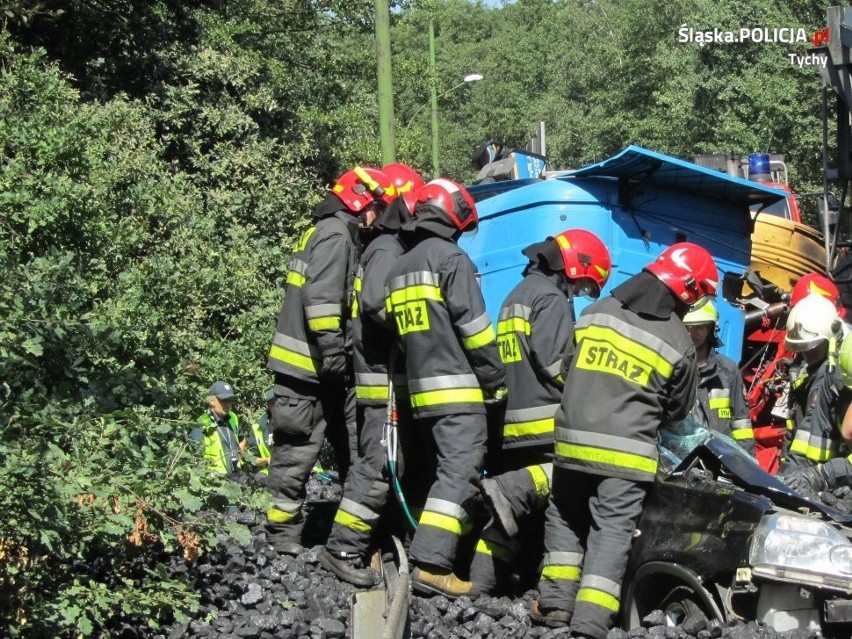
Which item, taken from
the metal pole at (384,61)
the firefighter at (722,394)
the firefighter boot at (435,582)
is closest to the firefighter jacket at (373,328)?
the firefighter boot at (435,582)

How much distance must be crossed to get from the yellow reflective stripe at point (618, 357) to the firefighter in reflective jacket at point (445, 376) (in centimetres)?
62

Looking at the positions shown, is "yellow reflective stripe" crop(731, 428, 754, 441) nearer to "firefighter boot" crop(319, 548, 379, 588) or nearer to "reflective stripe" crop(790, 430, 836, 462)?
"reflective stripe" crop(790, 430, 836, 462)

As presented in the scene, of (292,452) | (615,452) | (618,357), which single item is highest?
(618,357)

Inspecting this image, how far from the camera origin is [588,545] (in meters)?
5.39

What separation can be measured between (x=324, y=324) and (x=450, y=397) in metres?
1.00

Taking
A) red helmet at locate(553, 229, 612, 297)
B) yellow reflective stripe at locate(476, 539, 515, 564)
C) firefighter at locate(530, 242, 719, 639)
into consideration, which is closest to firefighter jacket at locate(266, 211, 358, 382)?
red helmet at locate(553, 229, 612, 297)

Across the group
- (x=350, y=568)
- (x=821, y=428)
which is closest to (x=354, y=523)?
(x=350, y=568)

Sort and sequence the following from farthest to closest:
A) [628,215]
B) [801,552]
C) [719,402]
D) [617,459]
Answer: [628,215]
[719,402]
[617,459]
[801,552]

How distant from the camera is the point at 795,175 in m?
26.6

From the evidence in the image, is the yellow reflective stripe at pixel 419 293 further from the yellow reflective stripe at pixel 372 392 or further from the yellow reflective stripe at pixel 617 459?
the yellow reflective stripe at pixel 617 459

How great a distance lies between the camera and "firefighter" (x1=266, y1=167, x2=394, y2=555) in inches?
264

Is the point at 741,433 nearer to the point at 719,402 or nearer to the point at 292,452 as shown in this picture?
the point at 719,402

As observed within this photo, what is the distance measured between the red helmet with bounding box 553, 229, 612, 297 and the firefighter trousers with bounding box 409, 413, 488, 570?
3.75 ft

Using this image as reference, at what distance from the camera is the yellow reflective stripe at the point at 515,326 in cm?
649
